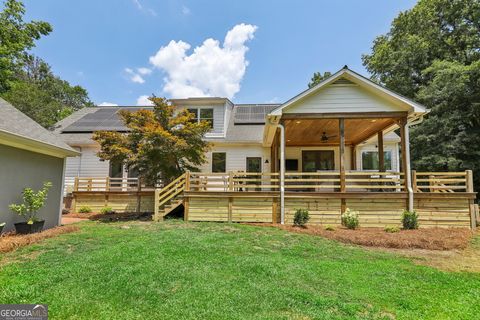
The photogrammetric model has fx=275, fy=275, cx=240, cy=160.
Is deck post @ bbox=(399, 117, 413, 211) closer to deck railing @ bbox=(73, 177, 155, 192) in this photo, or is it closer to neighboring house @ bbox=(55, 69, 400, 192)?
neighboring house @ bbox=(55, 69, 400, 192)

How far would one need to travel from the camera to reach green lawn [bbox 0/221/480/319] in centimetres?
322

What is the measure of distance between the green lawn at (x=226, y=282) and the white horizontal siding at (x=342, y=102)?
5.18 m

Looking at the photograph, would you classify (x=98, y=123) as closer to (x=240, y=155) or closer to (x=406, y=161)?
(x=240, y=155)

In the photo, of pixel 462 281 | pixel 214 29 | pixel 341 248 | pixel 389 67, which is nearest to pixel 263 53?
pixel 214 29

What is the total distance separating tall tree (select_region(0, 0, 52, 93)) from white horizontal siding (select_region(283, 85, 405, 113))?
50.9 ft

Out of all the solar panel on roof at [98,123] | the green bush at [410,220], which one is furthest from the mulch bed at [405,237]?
the solar panel on roof at [98,123]

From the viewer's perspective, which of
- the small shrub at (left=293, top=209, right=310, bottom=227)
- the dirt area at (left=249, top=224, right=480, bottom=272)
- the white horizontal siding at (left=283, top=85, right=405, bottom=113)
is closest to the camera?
the dirt area at (left=249, top=224, right=480, bottom=272)

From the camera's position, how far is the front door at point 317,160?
1499 centimetres

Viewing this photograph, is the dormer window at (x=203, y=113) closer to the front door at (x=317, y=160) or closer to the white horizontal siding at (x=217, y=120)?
the white horizontal siding at (x=217, y=120)

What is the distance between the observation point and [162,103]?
1109cm

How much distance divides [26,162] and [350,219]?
979 centimetres

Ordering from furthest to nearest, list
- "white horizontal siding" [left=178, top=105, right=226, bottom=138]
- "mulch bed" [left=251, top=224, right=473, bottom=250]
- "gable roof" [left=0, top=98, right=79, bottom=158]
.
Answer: "white horizontal siding" [left=178, top=105, right=226, bottom=138]
"gable roof" [left=0, top=98, right=79, bottom=158]
"mulch bed" [left=251, top=224, right=473, bottom=250]

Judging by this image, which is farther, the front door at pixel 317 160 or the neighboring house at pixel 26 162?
the front door at pixel 317 160

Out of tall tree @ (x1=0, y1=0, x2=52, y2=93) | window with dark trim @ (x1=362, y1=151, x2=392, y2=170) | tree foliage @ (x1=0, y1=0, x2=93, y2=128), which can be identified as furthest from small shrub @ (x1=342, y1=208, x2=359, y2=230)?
tall tree @ (x1=0, y1=0, x2=52, y2=93)
